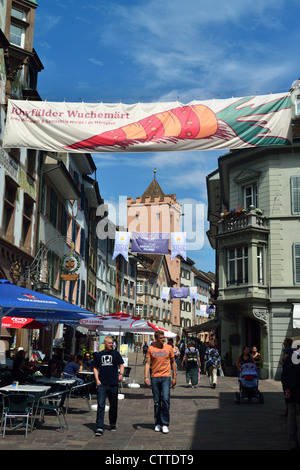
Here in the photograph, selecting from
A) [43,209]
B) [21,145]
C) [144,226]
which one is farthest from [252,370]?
[144,226]

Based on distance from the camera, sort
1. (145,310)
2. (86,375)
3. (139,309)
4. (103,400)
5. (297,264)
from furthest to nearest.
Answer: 1. (145,310)
2. (139,309)
3. (297,264)
4. (86,375)
5. (103,400)

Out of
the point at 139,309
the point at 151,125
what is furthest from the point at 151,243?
the point at 139,309

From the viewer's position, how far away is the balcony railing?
27734mm

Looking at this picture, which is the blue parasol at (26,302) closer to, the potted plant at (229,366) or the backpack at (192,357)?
the backpack at (192,357)

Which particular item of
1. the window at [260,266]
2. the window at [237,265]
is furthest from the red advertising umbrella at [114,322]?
the window at [237,265]

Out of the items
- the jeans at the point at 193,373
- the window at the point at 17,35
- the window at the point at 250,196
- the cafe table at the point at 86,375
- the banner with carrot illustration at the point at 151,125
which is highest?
the window at the point at 17,35

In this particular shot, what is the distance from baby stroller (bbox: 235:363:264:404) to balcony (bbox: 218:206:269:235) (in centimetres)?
1328

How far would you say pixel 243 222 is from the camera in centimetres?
2836

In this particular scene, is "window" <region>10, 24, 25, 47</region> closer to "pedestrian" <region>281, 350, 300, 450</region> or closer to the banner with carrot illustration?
the banner with carrot illustration

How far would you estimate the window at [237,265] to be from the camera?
28375mm

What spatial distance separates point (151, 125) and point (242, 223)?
15137 millimetres

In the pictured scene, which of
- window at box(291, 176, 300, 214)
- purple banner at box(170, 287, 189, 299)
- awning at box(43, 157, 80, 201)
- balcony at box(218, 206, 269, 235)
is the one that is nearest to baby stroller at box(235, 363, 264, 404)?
balcony at box(218, 206, 269, 235)

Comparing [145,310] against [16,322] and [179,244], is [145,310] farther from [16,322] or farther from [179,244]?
[16,322]
